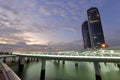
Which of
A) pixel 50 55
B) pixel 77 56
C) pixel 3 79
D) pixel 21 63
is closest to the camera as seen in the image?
pixel 3 79

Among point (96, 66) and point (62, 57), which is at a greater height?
point (62, 57)

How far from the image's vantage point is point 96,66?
129ft

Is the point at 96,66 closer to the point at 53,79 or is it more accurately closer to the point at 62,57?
the point at 62,57

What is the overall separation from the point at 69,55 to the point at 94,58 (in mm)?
7831

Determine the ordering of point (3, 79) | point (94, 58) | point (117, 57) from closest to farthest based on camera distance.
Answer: point (3, 79), point (117, 57), point (94, 58)

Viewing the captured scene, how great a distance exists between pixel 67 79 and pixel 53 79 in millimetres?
4363

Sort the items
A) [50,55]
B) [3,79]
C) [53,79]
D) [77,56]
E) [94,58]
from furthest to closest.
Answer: [50,55] < [53,79] < [77,56] < [94,58] < [3,79]

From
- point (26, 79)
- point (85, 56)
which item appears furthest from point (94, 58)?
point (26, 79)

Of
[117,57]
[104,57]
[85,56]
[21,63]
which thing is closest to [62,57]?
[85,56]

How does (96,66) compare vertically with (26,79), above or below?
above

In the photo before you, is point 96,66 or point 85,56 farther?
point 96,66

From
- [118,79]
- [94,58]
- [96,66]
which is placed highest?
[94,58]

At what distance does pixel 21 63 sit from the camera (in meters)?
73.8

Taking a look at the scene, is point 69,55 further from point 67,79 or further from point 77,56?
point 67,79
